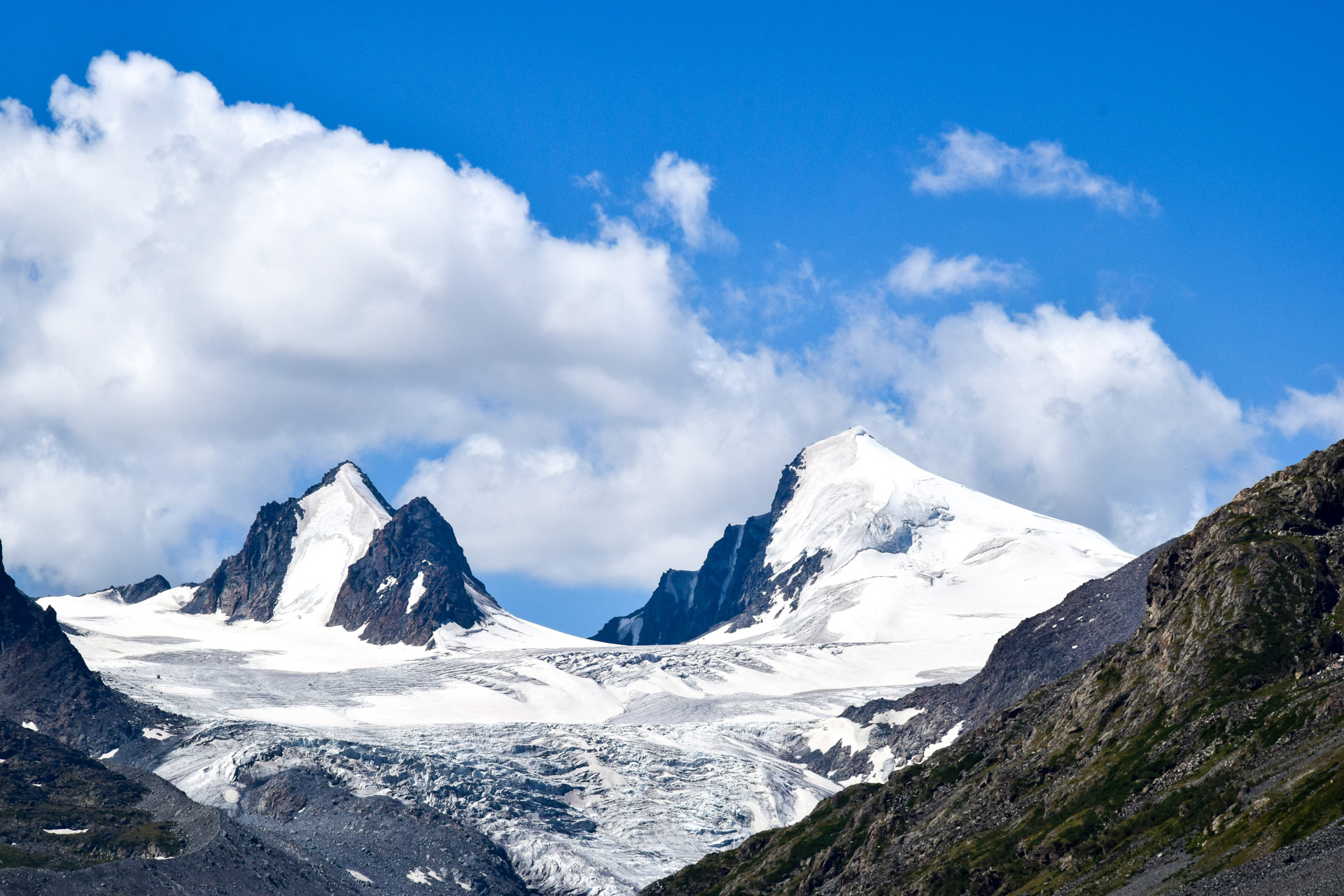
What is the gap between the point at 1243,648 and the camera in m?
145

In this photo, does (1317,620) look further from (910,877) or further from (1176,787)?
(910,877)

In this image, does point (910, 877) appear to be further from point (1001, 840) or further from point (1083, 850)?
point (1083, 850)

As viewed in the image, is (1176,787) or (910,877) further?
(910,877)

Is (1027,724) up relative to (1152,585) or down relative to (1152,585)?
down

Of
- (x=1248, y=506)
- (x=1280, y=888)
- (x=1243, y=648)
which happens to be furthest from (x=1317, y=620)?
(x=1280, y=888)

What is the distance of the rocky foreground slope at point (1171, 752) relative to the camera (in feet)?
385

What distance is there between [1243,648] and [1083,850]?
29.4 meters

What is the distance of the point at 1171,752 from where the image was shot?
13675cm

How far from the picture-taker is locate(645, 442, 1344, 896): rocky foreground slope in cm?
11744

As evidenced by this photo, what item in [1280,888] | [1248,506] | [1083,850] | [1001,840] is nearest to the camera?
[1280,888]

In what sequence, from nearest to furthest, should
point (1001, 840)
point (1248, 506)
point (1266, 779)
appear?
point (1266, 779)
point (1001, 840)
point (1248, 506)

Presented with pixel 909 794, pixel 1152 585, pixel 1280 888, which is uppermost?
pixel 1152 585

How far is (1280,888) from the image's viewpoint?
310 ft

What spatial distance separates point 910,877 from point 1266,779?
42.2m
